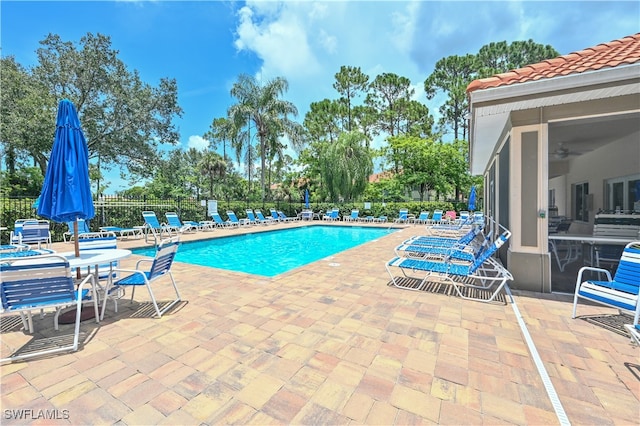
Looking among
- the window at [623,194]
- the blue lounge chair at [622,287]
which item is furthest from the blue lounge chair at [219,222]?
the window at [623,194]

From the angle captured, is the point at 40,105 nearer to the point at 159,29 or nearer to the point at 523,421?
the point at 159,29

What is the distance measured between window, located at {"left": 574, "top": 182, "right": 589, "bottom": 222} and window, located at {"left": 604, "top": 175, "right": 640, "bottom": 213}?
1.22m

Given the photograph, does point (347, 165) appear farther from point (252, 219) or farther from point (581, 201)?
point (581, 201)

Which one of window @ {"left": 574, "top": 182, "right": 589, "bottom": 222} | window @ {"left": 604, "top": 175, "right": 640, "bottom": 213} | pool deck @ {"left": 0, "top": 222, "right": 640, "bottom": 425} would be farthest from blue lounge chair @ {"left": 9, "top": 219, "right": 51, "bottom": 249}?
window @ {"left": 574, "top": 182, "right": 589, "bottom": 222}

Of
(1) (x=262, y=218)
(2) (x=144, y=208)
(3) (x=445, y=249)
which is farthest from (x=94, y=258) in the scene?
(1) (x=262, y=218)

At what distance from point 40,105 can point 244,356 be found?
19.8 m

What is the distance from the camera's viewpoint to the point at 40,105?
48.7 feet

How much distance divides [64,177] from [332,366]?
3.89 m

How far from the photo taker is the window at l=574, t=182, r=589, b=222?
32.6 feet

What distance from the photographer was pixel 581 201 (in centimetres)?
1049

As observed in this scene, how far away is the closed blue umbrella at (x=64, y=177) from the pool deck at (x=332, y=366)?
54.6 inches

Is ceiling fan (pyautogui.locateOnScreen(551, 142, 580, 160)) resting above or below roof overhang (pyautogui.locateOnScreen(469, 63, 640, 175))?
above

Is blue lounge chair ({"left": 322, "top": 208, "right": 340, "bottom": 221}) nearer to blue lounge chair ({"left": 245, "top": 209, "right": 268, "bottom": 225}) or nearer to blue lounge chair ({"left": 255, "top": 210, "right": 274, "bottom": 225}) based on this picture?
blue lounge chair ({"left": 255, "top": 210, "right": 274, "bottom": 225})

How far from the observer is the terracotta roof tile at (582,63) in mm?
3553
